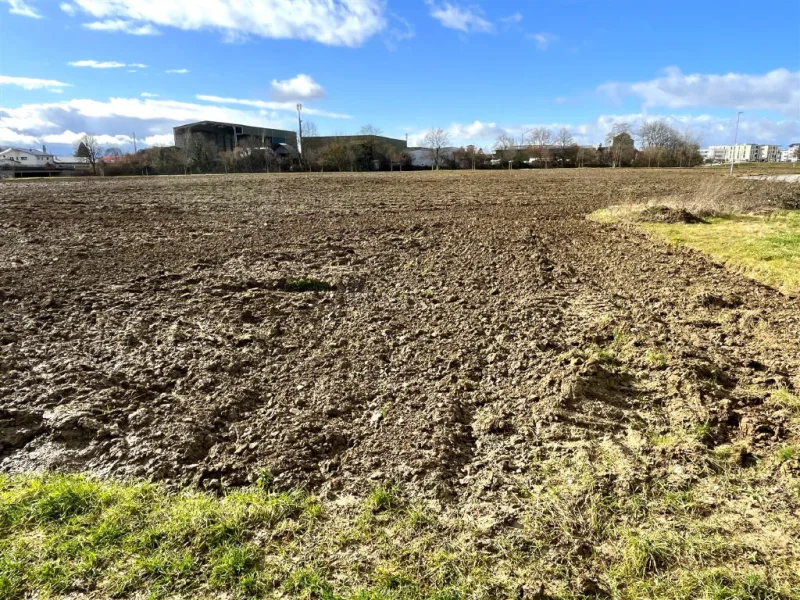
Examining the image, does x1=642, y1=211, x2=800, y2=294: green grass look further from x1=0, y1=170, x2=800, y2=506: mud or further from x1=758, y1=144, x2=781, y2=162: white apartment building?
x1=758, y1=144, x2=781, y2=162: white apartment building

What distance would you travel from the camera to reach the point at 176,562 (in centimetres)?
286

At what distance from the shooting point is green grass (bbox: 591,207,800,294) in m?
9.18

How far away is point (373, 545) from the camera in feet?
10.0

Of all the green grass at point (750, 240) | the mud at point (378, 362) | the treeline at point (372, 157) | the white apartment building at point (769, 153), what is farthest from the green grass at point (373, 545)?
the white apartment building at point (769, 153)

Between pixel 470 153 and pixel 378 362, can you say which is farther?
pixel 470 153

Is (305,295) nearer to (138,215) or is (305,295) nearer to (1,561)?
(1,561)

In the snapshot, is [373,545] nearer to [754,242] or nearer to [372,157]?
[754,242]

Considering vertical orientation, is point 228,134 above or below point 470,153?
above

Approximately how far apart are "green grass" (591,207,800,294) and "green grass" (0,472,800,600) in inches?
274

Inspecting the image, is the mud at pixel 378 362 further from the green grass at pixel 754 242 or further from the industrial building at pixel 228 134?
the industrial building at pixel 228 134

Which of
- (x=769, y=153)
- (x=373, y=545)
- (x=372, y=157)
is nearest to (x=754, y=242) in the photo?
(x=373, y=545)

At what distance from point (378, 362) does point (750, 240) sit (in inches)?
436

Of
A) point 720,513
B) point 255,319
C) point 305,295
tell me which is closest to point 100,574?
point 720,513

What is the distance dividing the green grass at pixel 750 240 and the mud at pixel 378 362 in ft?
2.14
